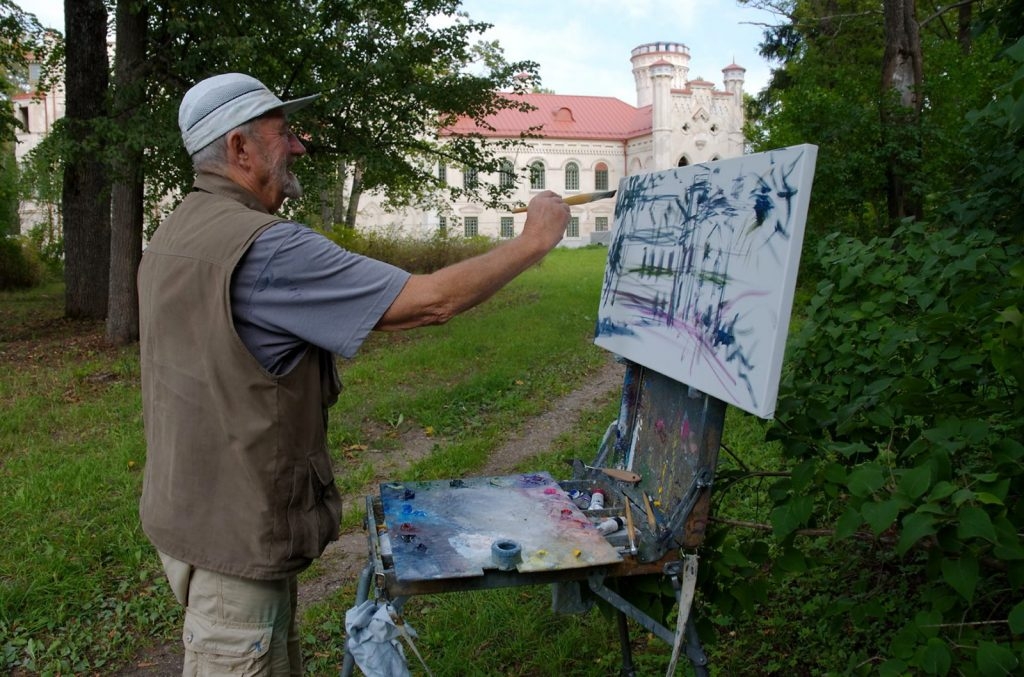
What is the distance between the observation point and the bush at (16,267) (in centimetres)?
1711

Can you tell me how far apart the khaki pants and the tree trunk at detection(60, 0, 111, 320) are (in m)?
9.04

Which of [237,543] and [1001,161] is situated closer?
[237,543]

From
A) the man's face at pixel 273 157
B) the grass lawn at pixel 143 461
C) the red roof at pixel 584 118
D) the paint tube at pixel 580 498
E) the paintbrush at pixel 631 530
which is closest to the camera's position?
the man's face at pixel 273 157

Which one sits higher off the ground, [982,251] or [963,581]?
[982,251]

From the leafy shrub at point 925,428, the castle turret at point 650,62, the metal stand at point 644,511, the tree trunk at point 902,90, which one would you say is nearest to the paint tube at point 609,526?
the metal stand at point 644,511

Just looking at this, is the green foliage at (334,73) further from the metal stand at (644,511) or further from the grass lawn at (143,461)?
the metal stand at (644,511)

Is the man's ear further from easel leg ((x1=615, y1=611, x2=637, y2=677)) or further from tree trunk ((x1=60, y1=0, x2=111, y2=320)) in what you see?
tree trunk ((x1=60, y1=0, x2=111, y2=320))

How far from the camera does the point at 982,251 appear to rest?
2.40 metres

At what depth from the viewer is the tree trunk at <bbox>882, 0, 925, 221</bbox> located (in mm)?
7867

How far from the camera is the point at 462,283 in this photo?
2039 mm

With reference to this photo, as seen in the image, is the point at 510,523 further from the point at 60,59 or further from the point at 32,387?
the point at 60,59

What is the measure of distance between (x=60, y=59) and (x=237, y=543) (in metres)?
11.7

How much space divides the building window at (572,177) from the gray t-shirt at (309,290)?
138 ft

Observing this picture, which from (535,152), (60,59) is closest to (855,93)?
(60,59)
